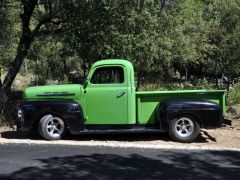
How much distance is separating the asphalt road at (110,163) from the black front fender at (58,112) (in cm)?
87

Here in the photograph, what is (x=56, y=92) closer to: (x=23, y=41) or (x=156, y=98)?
(x=156, y=98)

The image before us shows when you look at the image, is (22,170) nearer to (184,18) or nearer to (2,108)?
(2,108)

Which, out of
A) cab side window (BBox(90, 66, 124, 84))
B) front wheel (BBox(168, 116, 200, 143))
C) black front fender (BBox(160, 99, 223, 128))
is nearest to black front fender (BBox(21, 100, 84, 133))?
cab side window (BBox(90, 66, 124, 84))

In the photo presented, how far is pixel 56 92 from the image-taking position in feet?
38.2

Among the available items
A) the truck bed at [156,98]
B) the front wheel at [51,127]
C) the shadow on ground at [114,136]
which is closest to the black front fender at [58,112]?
the front wheel at [51,127]

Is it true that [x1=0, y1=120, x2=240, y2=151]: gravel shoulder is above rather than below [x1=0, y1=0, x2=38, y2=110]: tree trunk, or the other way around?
below

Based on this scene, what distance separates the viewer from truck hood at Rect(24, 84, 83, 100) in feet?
37.9

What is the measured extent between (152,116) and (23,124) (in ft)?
9.69

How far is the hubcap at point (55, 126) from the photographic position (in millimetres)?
11500

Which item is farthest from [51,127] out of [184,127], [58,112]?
[184,127]

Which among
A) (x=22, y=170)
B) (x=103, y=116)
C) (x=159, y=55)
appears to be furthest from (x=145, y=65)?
(x=22, y=170)

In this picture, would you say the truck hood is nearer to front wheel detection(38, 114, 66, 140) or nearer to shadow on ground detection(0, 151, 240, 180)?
front wheel detection(38, 114, 66, 140)

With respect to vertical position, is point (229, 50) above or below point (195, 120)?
above

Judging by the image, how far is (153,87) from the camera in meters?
26.9
